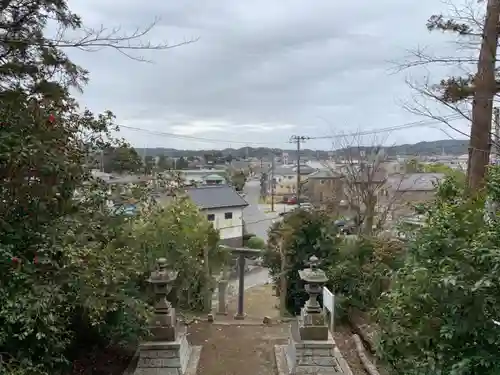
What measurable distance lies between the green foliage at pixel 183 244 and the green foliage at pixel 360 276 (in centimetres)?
248

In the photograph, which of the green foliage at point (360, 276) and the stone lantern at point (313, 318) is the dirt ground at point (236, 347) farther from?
the green foliage at point (360, 276)

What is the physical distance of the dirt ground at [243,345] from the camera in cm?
583

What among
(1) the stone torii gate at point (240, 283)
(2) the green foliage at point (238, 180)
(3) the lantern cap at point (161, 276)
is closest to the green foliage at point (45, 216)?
(3) the lantern cap at point (161, 276)

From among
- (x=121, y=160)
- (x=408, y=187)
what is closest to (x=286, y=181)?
(x=408, y=187)

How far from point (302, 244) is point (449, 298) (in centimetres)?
568

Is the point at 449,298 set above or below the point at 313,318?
above

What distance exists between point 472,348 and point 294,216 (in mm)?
5788

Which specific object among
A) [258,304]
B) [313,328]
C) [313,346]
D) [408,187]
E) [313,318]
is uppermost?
[408,187]

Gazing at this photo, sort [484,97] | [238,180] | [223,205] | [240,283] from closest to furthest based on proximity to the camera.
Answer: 1. [484,97]
2. [240,283]
3. [223,205]
4. [238,180]

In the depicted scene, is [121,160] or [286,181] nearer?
[121,160]

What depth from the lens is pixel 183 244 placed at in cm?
779

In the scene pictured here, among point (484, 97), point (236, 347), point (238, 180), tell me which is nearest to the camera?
point (484, 97)

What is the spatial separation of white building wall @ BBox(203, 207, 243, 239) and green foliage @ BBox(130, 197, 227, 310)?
7.86 metres

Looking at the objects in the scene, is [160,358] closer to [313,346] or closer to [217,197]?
[313,346]
